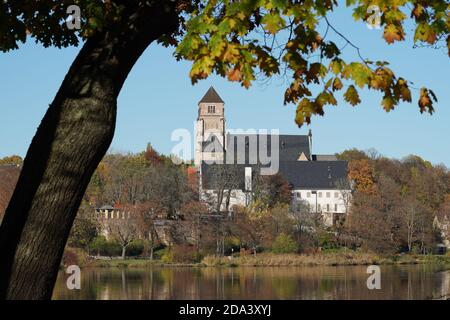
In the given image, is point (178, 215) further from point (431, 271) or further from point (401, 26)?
point (401, 26)

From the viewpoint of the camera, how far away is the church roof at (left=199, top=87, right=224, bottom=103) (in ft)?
315

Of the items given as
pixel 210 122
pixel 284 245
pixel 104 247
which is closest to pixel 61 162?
pixel 284 245

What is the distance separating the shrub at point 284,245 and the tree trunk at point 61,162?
40.5m

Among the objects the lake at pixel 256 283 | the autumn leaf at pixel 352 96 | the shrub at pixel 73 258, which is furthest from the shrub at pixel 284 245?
the autumn leaf at pixel 352 96

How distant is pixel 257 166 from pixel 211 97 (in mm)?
30583

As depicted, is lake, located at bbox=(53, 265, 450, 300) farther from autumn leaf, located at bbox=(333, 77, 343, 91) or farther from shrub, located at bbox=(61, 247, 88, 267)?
autumn leaf, located at bbox=(333, 77, 343, 91)

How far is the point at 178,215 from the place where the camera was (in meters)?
51.3

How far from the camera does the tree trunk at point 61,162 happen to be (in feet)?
14.1

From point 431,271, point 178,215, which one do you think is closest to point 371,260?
point 431,271

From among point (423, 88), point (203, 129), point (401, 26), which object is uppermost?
point (203, 129)

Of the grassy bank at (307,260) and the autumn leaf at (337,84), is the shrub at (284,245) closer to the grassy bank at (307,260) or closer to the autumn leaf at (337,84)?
the grassy bank at (307,260)

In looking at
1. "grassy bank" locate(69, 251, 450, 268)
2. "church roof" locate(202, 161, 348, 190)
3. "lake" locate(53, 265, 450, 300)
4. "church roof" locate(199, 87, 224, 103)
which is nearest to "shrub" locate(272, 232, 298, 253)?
"grassy bank" locate(69, 251, 450, 268)

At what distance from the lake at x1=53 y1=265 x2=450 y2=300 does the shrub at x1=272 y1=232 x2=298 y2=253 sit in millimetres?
4702
